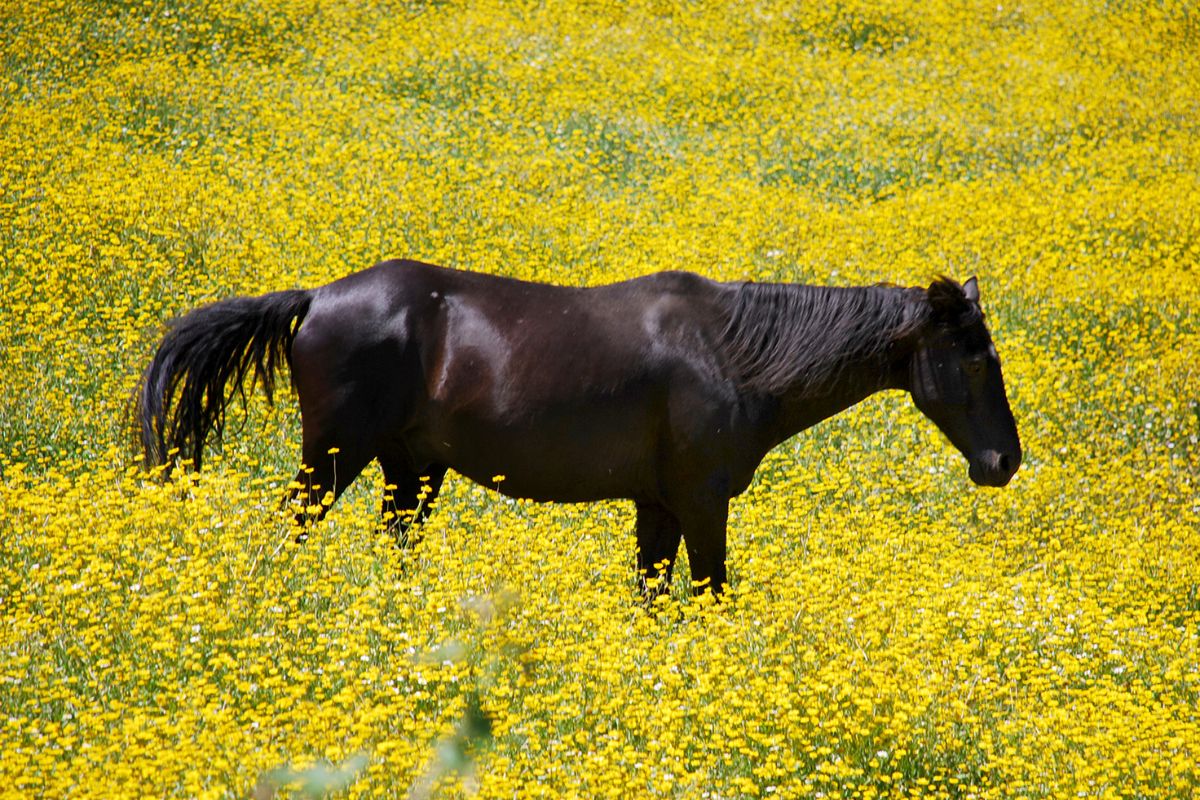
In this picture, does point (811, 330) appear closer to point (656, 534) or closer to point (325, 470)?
point (656, 534)

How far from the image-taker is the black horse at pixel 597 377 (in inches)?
249

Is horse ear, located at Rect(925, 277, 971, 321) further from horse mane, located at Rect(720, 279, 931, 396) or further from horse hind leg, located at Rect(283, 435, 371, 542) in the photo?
horse hind leg, located at Rect(283, 435, 371, 542)

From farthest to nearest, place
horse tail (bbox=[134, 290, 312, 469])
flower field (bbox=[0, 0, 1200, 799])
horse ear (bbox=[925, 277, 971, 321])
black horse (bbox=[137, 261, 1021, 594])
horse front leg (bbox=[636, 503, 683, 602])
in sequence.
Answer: horse front leg (bbox=[636, 503, 683, 602])
horse tail (bbox=[134, 290, 312, 469])
black horse (bbox=[137, 261, 1021, 594])
horse ear (bbox=[925, 277, 971, 321])
flower field (bbox=[0, 0, 1200, 799])

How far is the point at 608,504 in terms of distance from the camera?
788 centimetres

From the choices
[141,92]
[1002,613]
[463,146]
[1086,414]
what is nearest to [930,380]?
[1002,613]

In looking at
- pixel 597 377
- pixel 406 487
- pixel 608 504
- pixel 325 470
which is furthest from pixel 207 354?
pixel 608 504

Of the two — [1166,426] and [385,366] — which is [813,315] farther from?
[1166,426]

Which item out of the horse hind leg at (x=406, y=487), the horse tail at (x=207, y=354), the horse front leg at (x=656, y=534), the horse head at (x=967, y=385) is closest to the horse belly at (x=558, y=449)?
the horse front leg at (x=656, y=534)

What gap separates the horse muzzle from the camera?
6.39 m

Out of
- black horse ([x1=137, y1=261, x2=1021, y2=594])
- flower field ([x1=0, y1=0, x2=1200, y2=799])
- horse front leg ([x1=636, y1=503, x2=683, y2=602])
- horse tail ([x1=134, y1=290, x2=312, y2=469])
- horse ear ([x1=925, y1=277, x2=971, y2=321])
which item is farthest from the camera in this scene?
horse front leg ([x1=636, y1=503, x2=683, y2=602])

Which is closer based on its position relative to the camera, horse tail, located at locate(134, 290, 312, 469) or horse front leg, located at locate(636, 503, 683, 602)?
horse tail, located at locate(134, 290, 312, 469)

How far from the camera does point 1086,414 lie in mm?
9805

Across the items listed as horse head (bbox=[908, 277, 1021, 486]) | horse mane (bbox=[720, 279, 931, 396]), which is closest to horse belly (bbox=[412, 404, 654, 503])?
horse mane (bbox=[720, 279, 931, 396])

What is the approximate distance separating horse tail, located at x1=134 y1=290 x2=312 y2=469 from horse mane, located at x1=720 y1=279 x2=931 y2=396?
209 cm
